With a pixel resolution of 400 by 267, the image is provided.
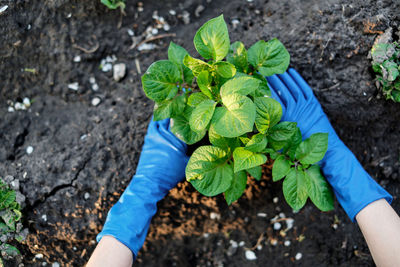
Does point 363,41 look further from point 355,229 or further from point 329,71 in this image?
point 355,229

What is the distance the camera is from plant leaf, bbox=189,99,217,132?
1.33 meters

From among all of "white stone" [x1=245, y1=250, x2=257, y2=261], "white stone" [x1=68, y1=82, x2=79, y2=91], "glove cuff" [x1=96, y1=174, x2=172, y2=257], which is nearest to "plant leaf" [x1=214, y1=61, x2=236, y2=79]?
"glove cuff" [x1=96, y1=174, x2=172, y2=257]

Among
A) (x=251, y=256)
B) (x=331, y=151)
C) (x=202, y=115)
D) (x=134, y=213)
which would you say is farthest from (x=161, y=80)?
(x=251, y=256)

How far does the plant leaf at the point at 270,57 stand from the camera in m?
1.57

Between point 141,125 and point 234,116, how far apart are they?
931 millimetres

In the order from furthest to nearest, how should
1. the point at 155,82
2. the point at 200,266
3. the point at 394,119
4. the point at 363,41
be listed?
1. the point at 200,266
2. the point at 394,119
3. the point at 363,41
4. the point at 155,82

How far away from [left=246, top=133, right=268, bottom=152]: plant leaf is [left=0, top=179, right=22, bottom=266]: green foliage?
1.38 m

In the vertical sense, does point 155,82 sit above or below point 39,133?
above

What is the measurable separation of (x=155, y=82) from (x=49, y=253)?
4.58ft

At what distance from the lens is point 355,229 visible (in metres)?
2.11

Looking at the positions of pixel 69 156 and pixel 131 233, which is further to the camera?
pixel 69 156

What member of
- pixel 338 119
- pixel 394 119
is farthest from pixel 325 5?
pixel 394 119

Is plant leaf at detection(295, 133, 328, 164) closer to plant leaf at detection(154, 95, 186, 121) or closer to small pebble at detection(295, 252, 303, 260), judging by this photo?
plant leaf at detection(154, 95, 186, 121)

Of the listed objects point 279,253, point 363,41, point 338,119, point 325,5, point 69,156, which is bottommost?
point 279,253
